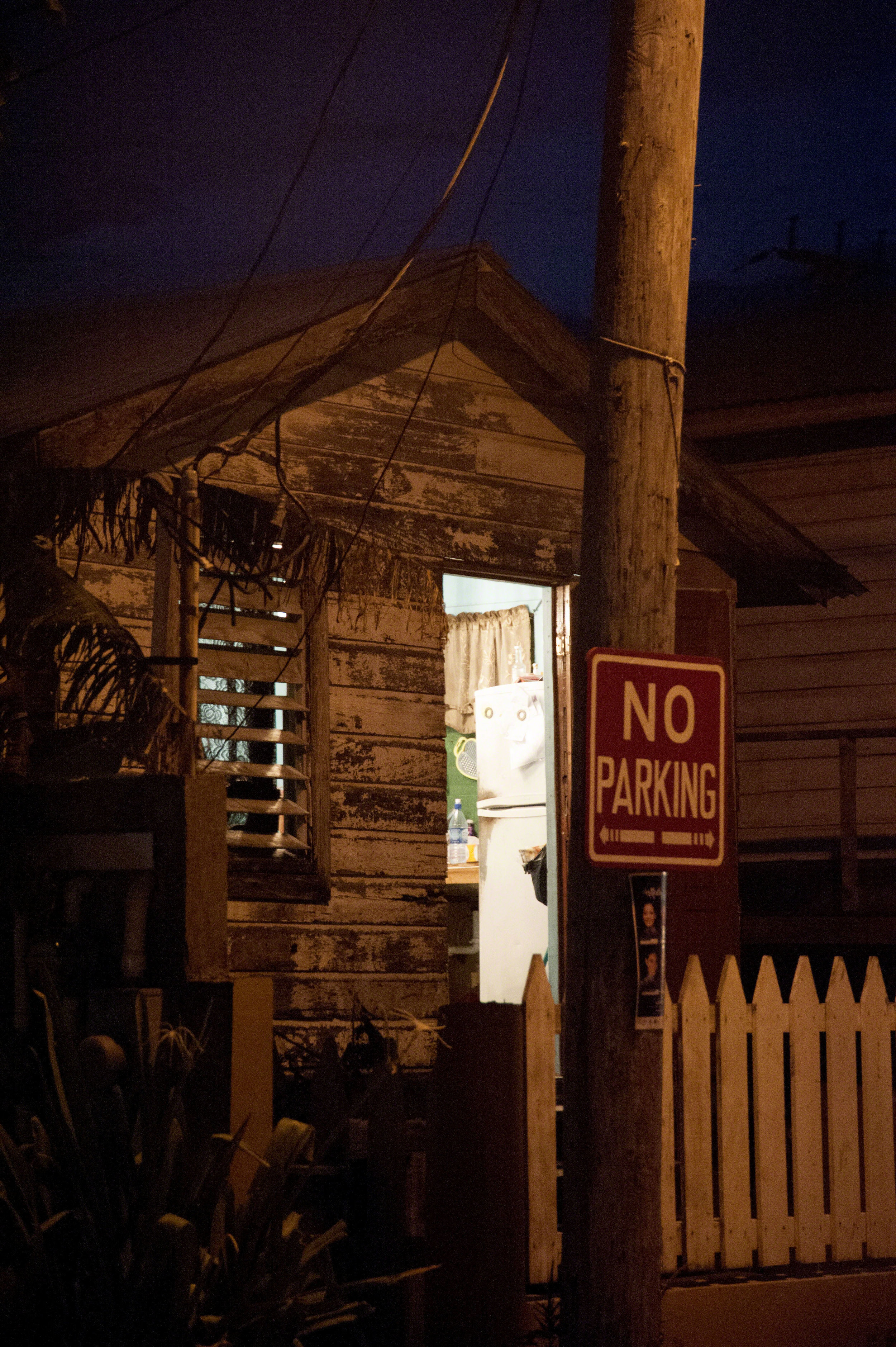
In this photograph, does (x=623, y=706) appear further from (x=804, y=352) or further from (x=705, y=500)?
(x=804, y=352)

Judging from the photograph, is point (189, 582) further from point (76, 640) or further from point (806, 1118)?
point (806, 1118)

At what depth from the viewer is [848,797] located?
11.2 m

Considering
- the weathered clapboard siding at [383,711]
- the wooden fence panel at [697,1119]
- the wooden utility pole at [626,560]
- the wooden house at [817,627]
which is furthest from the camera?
the wooden house at [817,627]

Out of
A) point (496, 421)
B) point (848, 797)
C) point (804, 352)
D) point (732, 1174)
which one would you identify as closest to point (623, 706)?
point (732, 1174)

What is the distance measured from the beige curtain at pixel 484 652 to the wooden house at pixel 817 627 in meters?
2.15

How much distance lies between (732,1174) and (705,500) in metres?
4.95

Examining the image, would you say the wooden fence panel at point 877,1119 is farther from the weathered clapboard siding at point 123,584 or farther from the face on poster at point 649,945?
the weathered clapboard siding at point 123,584

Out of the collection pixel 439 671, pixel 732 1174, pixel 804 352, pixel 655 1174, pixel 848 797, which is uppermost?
pixel 804 352

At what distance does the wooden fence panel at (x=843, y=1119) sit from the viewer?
264 inches

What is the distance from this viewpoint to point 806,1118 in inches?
264

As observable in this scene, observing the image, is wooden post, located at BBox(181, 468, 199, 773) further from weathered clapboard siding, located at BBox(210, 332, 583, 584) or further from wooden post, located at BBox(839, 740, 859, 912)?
wooden post, located at BBox(839, 740, 859, 912)

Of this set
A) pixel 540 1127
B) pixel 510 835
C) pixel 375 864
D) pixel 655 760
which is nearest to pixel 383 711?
pixel 375 864

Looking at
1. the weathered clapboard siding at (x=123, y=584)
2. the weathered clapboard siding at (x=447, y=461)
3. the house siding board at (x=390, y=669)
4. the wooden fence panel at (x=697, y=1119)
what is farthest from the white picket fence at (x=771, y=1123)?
the weathered clapboard siding at (x=447, y=461)

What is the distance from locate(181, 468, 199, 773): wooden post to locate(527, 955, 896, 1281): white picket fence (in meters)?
2.10
